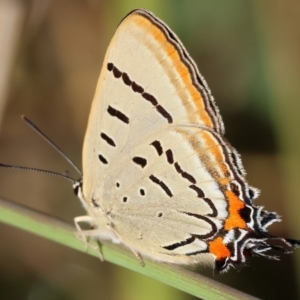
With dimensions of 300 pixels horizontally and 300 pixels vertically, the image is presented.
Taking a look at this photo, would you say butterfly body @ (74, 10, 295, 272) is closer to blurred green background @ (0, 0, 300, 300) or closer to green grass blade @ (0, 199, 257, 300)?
green grass blade @ (0, 199, 257, 300)

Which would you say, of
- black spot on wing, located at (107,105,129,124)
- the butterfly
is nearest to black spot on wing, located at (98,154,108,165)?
the butterfly

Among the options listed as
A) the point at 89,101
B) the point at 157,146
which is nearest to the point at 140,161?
the point at 157,146

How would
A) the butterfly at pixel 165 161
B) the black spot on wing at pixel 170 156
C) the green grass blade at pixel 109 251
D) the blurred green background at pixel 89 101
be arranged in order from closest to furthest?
the green grass blade at pixel 109 251, the butterfly at pixel 165 161, the black spot on wing at pixel 170 156, the blurred green background at pixel 89 101

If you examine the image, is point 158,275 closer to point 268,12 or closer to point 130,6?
point 130,6

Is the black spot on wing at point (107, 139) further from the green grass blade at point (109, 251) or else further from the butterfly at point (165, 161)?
the green grass blade at point (109, 251)

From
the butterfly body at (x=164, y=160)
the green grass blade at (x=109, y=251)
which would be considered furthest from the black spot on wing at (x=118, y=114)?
the green grass blade at (x=109, y=251)

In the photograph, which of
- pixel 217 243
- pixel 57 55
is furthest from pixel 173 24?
pixel 217 243
